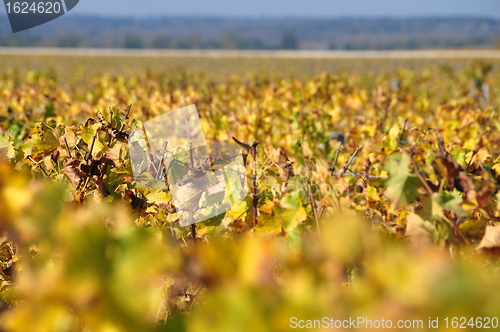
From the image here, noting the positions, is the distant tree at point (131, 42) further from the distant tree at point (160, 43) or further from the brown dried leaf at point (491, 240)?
the brown dried leaf at point (491, 240)

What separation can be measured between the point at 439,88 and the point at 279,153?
12865 millimetres

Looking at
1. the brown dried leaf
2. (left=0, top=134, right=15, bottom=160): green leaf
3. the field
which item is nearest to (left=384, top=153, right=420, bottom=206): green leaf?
the field

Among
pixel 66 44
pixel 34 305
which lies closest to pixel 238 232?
pixel 34 305

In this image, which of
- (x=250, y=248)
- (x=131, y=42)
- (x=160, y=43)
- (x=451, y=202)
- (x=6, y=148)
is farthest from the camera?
(x=160, y=43)

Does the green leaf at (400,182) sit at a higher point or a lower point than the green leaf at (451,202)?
higher

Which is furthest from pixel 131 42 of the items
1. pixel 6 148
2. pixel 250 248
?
pixel 250 248

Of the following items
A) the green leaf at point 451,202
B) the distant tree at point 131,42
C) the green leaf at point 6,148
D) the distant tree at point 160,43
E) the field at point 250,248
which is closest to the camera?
the field at point 250,248

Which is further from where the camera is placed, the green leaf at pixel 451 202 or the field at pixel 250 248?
the green leaf at pixel 451 202

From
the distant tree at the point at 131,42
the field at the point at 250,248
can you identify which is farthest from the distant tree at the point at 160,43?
the field at the point at 250,248

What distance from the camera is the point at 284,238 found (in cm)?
131

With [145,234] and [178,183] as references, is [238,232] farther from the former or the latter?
[145,234]

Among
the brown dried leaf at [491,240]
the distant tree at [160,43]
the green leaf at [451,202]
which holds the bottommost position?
the distant tree at [160,43]

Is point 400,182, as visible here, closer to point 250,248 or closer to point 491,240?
point 491,240

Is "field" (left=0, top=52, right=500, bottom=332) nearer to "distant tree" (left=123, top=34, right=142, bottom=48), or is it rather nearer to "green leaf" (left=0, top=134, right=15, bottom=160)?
"green leaf" (left=0, top=134, right=15, bottom=160)
